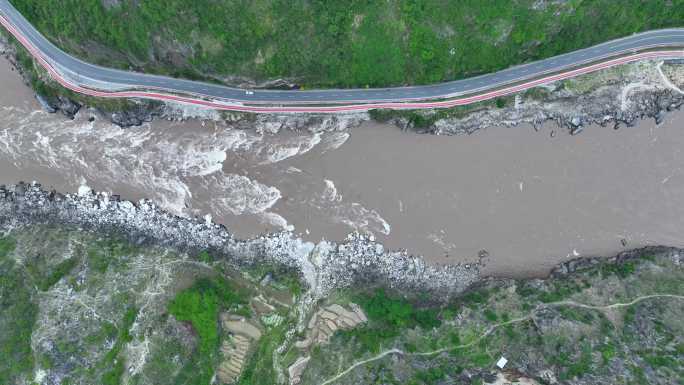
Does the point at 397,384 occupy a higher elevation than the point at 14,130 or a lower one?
lower

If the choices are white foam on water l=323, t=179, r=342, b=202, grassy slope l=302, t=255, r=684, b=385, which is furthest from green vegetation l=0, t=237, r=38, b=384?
white foam on water l=323, t=179, r=342, b=202

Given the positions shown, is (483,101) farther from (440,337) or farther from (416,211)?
(440,337)

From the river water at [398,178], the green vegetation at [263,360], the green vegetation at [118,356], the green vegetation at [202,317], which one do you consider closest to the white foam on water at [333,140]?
the river water at [398,178]

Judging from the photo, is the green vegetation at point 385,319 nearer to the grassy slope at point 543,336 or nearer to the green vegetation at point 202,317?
the grassy slope at point 543,336

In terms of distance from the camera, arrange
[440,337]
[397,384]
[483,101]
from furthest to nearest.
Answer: [483,101]
[440,337]
[397,384]

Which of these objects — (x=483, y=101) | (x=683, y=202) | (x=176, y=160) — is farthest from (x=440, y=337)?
(x=176, y=160)

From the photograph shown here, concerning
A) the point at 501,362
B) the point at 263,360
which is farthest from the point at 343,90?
the point at 501,362
